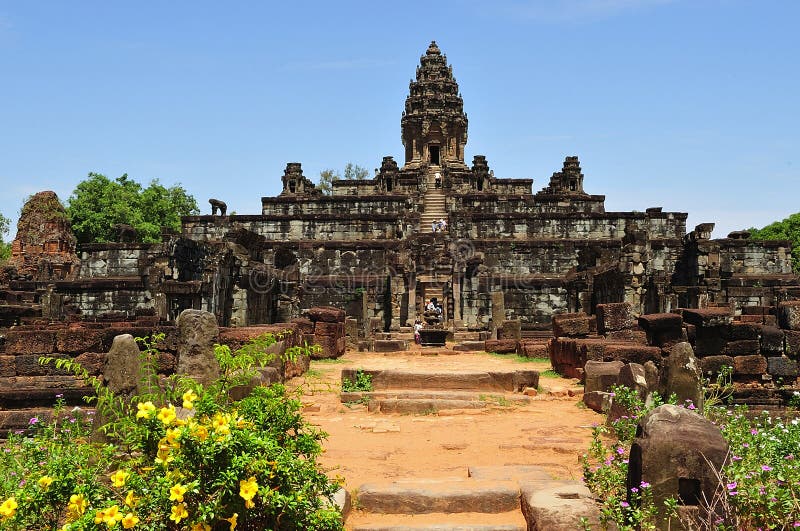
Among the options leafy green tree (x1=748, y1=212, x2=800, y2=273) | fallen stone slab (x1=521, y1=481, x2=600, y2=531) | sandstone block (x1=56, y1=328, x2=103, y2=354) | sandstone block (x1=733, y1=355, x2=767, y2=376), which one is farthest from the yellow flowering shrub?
leafy green tree (x1=748, y1=212, x2=800, y2=273)

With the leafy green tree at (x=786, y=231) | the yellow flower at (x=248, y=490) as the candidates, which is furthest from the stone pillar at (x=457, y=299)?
the leafy green tree at (x=786, y=231)

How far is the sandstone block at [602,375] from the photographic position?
34.4 ft

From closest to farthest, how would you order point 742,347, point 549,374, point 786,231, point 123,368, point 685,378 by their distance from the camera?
point 123,368 < point 685,378 < point 742,347 < point 549,374 < point 786,231

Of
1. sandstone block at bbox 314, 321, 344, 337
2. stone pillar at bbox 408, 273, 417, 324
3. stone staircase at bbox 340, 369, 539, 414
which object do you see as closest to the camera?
stone staircase at bbox 340, 369, 539, 414

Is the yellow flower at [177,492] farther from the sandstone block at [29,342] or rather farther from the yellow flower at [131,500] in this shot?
the sandstone block at [29,342]

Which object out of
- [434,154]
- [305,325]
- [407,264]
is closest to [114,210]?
[434,154]

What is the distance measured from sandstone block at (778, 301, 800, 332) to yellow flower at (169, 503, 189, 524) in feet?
32.9

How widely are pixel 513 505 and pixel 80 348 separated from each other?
24.7 feet

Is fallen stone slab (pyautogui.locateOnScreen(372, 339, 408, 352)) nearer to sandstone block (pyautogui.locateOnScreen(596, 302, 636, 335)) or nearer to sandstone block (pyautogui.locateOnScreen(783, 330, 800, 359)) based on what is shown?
sandstone block (pyautogui.locateOnScreen(596, 302, 636, 335))

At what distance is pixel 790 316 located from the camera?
10.8m

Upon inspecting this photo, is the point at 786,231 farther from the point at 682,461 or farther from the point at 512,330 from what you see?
the point at 682,461

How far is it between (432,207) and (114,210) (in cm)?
2300

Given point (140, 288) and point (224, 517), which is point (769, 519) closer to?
point (224, 517)

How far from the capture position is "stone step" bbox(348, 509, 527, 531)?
5.22m
